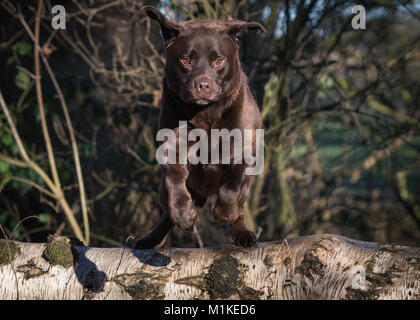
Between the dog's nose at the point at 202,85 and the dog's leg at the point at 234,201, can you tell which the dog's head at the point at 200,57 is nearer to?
the dog's nose at the point at 202,85

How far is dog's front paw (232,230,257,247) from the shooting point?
3.12 meters

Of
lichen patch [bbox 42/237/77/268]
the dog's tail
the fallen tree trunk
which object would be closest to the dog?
the fallen tree trunk

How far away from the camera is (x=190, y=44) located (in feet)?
10.5

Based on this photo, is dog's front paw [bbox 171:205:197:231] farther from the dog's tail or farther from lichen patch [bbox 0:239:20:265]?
lichen patch [bbox 0:239:20:265]

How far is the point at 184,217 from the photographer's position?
3.14 meters

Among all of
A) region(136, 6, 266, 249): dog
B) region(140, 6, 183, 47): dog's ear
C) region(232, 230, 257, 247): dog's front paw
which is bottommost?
region(232, 230, 257, 247): dog's front paw

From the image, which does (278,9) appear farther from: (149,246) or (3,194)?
(3,194)

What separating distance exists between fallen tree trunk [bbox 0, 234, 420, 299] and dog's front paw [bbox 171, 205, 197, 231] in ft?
0.49

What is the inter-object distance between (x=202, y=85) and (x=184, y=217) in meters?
0.77

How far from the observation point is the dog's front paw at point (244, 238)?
3.12m

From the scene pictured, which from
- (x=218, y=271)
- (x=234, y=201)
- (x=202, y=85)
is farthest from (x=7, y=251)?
(x=202, y=85)

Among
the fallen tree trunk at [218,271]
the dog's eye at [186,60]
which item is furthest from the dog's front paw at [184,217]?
the dog's eye at [186,60]

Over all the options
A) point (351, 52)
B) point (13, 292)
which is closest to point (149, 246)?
point (13, 292)

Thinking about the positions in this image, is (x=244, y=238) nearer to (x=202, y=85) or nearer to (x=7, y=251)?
(x=202, y=85)
